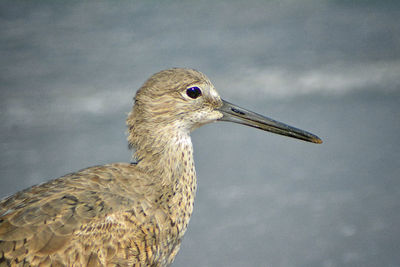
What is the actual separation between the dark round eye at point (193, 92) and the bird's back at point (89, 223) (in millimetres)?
494

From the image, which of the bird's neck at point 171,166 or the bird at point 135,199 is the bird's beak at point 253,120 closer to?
the bird at point 135,199

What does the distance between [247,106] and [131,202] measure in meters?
2.24

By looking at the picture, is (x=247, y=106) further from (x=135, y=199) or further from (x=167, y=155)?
(x=135, y=199)

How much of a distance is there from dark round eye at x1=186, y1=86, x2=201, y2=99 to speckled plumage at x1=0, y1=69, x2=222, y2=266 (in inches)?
1.1

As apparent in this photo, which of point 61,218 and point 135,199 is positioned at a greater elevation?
point 135,199

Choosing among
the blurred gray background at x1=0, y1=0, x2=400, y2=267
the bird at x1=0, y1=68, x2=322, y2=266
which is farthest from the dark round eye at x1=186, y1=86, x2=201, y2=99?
the blurred gray background at x1=0, y1=0, x2=400, y2=267

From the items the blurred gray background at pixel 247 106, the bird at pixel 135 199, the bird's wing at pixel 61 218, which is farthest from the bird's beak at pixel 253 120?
the blurred gray background at pixel 247 106

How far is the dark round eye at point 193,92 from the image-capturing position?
8.68 ft

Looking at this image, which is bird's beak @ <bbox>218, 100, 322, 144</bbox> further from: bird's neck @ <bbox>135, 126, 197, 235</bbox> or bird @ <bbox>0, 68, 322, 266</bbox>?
bird's neck @ <bbox>135, 126, 197, 235</bbox>

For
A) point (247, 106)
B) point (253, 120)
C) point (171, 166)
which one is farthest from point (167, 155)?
point (247, 106)

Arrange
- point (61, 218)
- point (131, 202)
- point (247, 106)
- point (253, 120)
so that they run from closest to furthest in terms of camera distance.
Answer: point (61, 218) → point (131, 202) → point (253, 120) → point (247, 106)

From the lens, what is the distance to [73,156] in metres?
3.98

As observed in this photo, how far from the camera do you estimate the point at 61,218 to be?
219cm

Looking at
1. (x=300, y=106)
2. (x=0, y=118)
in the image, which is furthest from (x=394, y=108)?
(x=0, y=118)
